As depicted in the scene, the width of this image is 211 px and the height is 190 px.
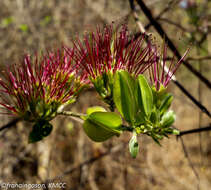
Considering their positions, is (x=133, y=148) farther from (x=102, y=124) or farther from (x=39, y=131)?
(x=39, y=131)

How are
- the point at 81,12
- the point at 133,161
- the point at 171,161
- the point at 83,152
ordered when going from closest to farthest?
Answer: the point at 83,152
the point at 133,161
the point at 81,12
the point at 171,161

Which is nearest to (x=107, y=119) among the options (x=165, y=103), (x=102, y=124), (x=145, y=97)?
(x=102, y=124)

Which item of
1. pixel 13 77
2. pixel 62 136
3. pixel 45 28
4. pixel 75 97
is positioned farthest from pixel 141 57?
pixel 45 28

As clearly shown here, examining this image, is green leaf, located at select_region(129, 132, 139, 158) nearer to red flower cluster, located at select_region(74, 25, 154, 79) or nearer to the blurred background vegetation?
red flower cluster, located at select_region(74, 25, 154, 79)

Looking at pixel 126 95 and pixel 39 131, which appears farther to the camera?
pixel 39 131

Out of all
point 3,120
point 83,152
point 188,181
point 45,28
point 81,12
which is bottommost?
point 188,181

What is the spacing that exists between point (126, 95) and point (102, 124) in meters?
0.10

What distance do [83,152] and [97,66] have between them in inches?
95.4

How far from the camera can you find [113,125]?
548 millimetres

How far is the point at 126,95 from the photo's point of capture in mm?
541

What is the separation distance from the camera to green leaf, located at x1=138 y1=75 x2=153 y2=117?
1.78 ft

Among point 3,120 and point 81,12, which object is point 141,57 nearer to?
point 3,120

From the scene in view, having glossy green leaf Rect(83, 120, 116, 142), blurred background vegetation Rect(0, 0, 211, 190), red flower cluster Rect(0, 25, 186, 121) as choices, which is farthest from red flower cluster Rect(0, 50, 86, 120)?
blurred background vegetation Rect(0, 0, 211, 190)

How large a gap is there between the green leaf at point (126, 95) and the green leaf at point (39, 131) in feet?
0.90
